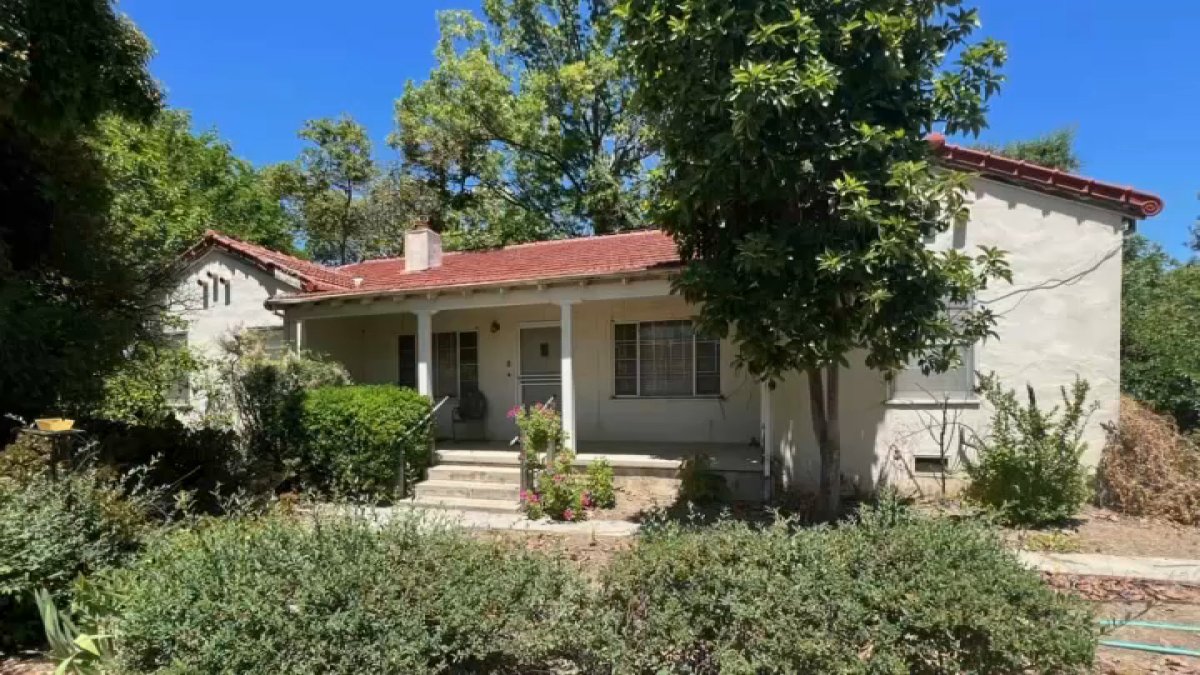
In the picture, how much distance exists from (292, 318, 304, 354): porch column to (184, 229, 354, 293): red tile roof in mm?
611

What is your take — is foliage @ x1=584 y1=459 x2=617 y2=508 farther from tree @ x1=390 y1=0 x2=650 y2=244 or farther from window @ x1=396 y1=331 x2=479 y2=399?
tree @ x1=390 y1=0 x2=650 y2=244

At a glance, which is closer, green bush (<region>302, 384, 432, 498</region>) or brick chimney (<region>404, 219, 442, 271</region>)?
green bush (<region>302, 384, 432, 498</region>)

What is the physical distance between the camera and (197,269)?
14562 millimetres

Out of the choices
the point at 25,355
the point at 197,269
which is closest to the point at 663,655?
the point at 25,355

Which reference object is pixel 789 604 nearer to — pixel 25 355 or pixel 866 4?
pixel 866 4

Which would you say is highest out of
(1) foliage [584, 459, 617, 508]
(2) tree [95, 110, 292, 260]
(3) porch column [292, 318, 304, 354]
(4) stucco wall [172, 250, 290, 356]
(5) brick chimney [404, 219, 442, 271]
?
(2) tree [95, 110, 292, 260]

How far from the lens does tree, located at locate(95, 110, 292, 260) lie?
52.2 ft

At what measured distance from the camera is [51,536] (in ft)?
16.1

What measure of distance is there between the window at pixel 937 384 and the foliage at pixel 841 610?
6.03 metres

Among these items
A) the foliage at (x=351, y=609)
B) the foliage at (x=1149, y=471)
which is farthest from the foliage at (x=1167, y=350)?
the foliage at (x=351, y=609)

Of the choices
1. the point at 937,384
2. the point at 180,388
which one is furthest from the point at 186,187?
the point at 937,384

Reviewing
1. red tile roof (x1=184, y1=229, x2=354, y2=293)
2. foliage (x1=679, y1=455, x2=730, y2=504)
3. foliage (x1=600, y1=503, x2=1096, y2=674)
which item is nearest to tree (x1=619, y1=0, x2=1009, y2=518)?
foliage (x1=679, y1=455, x2=730, y2=504)

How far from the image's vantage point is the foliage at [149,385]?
38.4ft

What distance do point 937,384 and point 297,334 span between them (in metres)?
11.1
